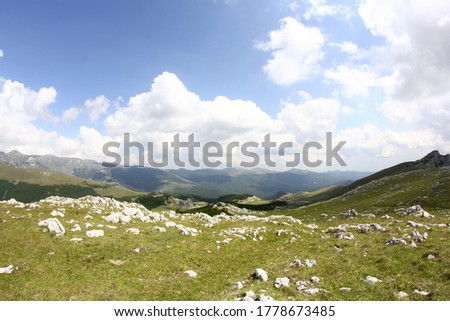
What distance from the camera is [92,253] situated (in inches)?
1083

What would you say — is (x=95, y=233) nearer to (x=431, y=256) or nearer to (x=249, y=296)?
(x=249, y=296)

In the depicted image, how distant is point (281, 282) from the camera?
21.9m

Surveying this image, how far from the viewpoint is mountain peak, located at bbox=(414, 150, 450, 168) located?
11950cm

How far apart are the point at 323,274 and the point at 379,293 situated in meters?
4.76

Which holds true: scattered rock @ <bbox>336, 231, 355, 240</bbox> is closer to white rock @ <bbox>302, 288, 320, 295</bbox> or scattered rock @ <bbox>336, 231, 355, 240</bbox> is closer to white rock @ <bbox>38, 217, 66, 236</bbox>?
Result: white rock @ <bbox>302, 288, 320, 295</bbox>

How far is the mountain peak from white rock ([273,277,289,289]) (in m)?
124

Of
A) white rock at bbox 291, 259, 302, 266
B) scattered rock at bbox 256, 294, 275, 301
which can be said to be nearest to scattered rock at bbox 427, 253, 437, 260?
white rock at bbox 291, 259, 302, 266

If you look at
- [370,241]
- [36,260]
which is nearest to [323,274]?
[370,241]

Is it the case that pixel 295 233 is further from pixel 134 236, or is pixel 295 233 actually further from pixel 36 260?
pixel 36 260

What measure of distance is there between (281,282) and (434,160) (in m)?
131

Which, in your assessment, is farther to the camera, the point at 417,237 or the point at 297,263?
the point at 417,237

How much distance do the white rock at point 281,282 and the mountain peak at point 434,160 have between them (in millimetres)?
124304

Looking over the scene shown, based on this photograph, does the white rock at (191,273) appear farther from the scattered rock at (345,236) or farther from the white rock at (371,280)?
the scattered rock at (345,236)

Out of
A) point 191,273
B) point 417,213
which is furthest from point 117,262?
point 417,213
